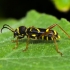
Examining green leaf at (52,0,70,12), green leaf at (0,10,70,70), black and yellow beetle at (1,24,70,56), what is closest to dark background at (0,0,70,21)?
green leaf at (52,0,70,12)

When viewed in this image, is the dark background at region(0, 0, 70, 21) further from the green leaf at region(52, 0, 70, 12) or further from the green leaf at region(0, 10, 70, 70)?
the green leaf at region(0, 10, 70, 70)

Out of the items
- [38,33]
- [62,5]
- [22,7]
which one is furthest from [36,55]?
[22,7]

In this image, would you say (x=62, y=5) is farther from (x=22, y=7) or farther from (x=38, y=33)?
(x=38, y=33)

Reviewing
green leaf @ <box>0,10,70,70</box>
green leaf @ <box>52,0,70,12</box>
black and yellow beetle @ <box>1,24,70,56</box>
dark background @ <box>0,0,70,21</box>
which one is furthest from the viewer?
dark background @ <box>0,0,70,21</box>

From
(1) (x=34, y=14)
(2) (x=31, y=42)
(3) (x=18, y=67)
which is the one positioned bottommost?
(3) (x=18, y=67)

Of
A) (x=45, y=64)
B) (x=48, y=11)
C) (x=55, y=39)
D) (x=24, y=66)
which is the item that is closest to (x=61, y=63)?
(x=45, y=64)

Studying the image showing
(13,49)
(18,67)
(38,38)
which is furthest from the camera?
(38,38)

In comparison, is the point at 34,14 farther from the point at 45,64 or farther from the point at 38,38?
the point at 45,64
